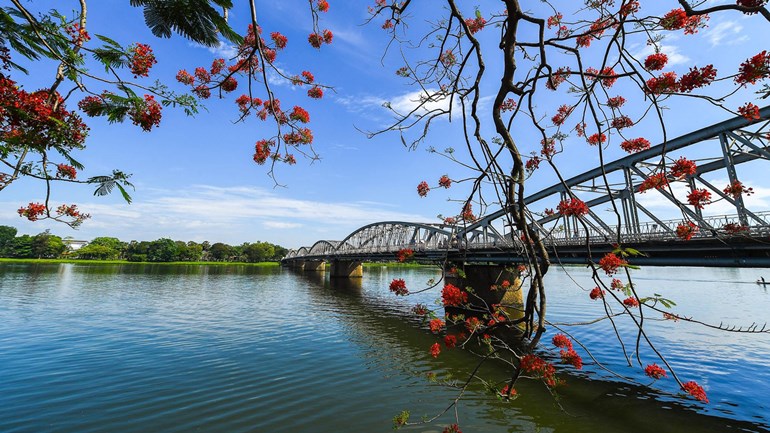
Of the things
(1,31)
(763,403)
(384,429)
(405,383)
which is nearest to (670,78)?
(1,31)

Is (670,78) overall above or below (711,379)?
above

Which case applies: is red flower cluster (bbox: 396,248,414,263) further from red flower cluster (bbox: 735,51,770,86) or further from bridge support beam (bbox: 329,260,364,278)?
bridge support beam (bbox: 329,260,364,278)

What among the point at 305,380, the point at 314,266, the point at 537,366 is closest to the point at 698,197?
the point at 537,366

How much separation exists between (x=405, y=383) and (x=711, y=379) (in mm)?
11794

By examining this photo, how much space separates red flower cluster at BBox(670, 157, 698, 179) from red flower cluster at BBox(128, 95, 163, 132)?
6080mm

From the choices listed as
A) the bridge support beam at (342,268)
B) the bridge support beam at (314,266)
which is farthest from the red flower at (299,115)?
the bridge support beam at (314,266)

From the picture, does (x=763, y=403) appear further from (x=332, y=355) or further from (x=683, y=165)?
(x=332, y=355)

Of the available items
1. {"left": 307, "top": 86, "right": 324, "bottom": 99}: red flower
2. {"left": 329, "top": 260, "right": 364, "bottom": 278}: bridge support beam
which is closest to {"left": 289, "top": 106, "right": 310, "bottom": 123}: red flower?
{"left": 307, "top": 86, "right": 324, "bottom": 99}: red flower

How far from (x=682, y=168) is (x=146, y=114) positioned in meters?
6.35

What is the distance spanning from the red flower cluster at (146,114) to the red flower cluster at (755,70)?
238 inches

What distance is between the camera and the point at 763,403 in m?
11.0

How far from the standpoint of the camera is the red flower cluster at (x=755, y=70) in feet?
9.57

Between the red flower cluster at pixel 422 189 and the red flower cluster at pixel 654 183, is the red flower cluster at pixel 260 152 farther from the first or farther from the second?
the red flower cluster at pixel 654 183

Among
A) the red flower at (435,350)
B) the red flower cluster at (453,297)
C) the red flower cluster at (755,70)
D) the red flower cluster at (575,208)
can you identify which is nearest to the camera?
the red flower cluster at (755,70)
